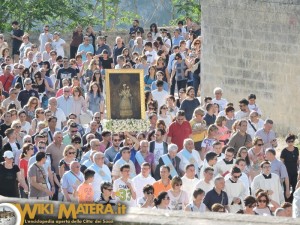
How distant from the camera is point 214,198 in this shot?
1464cm

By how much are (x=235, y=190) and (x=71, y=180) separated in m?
2.03

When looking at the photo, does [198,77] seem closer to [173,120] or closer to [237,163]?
[173,120]

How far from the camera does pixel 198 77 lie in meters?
26.3

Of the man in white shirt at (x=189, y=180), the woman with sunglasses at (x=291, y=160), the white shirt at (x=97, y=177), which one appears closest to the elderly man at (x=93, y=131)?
the white shirt at (x=97, y=177)

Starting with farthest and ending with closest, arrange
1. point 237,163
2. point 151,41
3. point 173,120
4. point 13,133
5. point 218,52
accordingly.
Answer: point 151,41, point 218,52, point 173,120, point 13,133, point 237,163

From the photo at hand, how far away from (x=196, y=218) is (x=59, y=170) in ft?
30.8

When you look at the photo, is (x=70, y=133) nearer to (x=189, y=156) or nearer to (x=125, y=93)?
(x=125, y=93)

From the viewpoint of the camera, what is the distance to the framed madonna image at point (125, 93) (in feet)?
62.9

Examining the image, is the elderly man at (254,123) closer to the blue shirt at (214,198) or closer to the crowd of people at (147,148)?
Answer: the crowd of people at (147,148)

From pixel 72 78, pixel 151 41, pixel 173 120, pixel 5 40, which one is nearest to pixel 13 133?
pixel 173 120

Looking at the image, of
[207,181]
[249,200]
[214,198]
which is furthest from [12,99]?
[249,200]

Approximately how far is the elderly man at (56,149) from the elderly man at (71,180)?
5.04 ft

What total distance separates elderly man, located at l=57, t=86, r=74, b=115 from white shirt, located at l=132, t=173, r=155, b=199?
5.92 meters

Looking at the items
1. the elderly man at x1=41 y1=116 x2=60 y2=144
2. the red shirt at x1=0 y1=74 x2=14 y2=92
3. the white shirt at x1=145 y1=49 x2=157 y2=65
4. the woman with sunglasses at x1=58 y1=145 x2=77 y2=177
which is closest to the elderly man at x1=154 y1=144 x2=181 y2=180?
the woman with sunglasses at x1=58 y1=145 x2=77 y2=177
